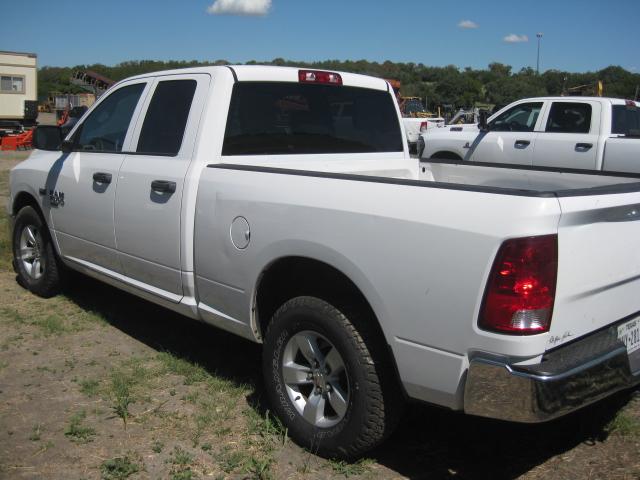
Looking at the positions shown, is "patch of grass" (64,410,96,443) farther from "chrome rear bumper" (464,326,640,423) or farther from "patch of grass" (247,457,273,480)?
"chrome rear bumper" (464,326,640,423)

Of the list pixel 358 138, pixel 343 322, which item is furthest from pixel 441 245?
pixel 358 138

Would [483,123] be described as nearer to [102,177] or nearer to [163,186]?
[102,177]

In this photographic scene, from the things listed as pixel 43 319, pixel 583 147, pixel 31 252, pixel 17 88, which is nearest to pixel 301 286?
pixel 43 319

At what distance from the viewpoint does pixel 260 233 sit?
3279mm

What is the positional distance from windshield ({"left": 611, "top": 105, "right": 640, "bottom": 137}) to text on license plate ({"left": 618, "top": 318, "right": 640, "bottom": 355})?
7263 millimetres

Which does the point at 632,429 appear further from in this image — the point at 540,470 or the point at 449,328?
the point at 449,328

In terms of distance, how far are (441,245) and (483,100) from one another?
64.9 metres

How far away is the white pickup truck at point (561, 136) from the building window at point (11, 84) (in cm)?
2537

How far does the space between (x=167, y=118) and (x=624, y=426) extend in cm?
324

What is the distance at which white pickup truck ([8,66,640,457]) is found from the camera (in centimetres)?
243

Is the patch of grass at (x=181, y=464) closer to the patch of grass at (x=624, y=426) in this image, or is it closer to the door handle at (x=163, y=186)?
the door handle at (x=163, y=186)

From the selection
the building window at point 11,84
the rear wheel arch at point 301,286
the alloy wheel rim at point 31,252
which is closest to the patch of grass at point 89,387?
the rear wheel arch at point 301,286

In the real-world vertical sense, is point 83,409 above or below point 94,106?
below

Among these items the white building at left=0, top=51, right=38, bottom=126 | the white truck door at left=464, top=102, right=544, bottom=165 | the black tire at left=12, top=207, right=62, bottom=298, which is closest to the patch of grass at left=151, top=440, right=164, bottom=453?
the black tire at left=12, top=207, right=62, bottom=298
